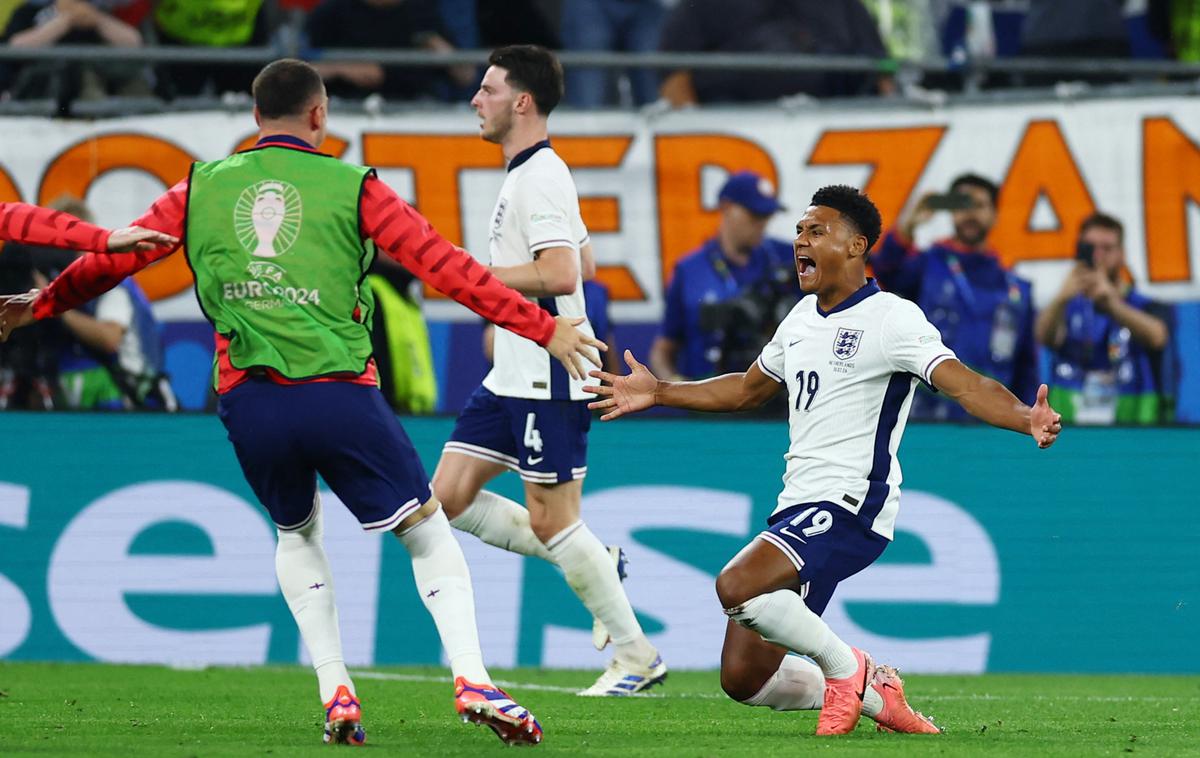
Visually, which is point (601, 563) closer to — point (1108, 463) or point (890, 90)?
point (1108, 463)

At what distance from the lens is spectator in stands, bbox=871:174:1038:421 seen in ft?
37.1

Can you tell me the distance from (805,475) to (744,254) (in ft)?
15.3

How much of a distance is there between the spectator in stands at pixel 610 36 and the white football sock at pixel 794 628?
6.74m

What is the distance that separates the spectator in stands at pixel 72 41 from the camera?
11.7 metres

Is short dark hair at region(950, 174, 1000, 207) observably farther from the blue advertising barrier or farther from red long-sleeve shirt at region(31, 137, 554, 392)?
red long-sleeve shirt at region(31, 137, 554, 392)

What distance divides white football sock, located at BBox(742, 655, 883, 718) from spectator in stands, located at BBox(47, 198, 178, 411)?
16.3 ft

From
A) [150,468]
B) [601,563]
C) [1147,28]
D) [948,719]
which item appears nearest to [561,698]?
[601,563]

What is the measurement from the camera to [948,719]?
7391 millimetres

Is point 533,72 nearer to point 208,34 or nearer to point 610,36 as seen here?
point 208,34

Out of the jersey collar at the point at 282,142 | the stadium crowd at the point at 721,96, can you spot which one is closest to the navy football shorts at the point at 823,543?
the jersey collar at the point at 282,142

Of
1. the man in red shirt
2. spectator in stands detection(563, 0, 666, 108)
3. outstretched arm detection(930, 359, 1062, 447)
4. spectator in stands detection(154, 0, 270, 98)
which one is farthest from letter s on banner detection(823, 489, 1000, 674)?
spectator in stands detection(154, 0, 270, 98)

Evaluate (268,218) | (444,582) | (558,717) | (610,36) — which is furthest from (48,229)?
(610,36)

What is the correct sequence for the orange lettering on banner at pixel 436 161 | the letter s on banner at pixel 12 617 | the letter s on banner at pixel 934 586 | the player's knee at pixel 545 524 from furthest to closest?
the orange lettering on banner at pixel 436 161, the letter s on banner at pixel 934 586, the letter s on banner at pixel 12 617, the player's knee at pixel 545 524

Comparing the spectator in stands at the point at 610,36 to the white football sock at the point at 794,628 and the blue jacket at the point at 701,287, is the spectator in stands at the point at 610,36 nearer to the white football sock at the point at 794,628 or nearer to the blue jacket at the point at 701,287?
the blue jacket at the point at 701,287
